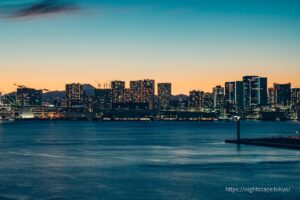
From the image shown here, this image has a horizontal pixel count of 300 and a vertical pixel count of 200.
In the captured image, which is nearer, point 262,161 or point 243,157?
point 262,161

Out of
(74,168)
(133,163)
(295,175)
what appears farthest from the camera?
(133,163)

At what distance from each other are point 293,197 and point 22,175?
55.2 ft

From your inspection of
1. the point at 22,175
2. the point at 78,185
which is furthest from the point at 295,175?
the point at 22,175

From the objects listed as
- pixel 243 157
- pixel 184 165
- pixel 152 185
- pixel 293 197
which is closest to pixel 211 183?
pixel 152 185

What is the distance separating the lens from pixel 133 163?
140 feet

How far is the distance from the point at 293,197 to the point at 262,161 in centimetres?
1663

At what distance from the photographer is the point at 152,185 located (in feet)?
101

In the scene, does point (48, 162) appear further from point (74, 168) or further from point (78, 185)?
point (78, 185)

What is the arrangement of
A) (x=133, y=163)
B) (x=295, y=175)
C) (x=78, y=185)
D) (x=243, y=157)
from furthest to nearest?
(x=243, y=157)
(x=133, y=163)
(x=295, y=175)
(x=78, y=185)

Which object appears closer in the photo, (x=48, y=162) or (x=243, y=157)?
(x=48, y=162)

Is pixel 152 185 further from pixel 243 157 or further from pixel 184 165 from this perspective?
pixel 243 157

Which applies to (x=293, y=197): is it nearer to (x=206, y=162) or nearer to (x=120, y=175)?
(x=120, y=175)

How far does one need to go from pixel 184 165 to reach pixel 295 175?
9379 mm

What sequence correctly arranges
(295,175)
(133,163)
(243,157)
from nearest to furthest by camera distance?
1. (295,175)
2. (133,163)
3. (243,157)
